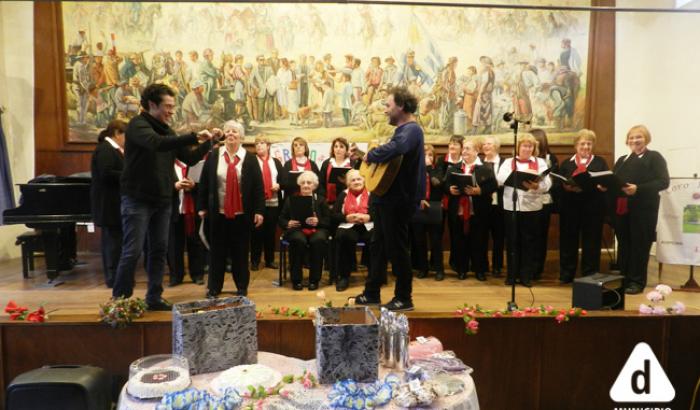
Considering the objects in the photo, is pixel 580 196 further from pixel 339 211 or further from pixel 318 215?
pixel 318 215

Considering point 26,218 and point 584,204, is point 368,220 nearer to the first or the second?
point 584,204

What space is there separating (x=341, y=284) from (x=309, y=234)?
54cm

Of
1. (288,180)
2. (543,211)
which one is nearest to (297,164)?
(288,180)

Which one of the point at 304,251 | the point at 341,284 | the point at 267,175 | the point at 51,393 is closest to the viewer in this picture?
the point at 51,393

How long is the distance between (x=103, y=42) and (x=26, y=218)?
9.75 ft

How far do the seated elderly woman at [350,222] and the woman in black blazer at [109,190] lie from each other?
1.86 m

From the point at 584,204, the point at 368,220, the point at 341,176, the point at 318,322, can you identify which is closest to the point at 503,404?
the point at 318,322

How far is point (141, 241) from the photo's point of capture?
3.07 meters

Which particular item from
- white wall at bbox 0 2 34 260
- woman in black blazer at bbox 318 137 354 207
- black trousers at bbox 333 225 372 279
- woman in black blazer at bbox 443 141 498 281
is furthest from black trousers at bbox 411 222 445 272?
white wall at bbox 0 2 34 260

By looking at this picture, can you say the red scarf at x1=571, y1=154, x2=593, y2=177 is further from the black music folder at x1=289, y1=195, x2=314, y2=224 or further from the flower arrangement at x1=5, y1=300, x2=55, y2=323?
the flower arrangement at x1=5, y1=300, x2=55, y2=323

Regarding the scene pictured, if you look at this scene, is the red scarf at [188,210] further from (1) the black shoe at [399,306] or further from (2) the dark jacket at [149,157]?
(1) the black shoe at [399,306]

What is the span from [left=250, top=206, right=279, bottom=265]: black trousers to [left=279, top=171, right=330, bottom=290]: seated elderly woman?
74 centimetres

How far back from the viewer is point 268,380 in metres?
2.00

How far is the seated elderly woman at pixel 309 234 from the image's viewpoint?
13.8ft
